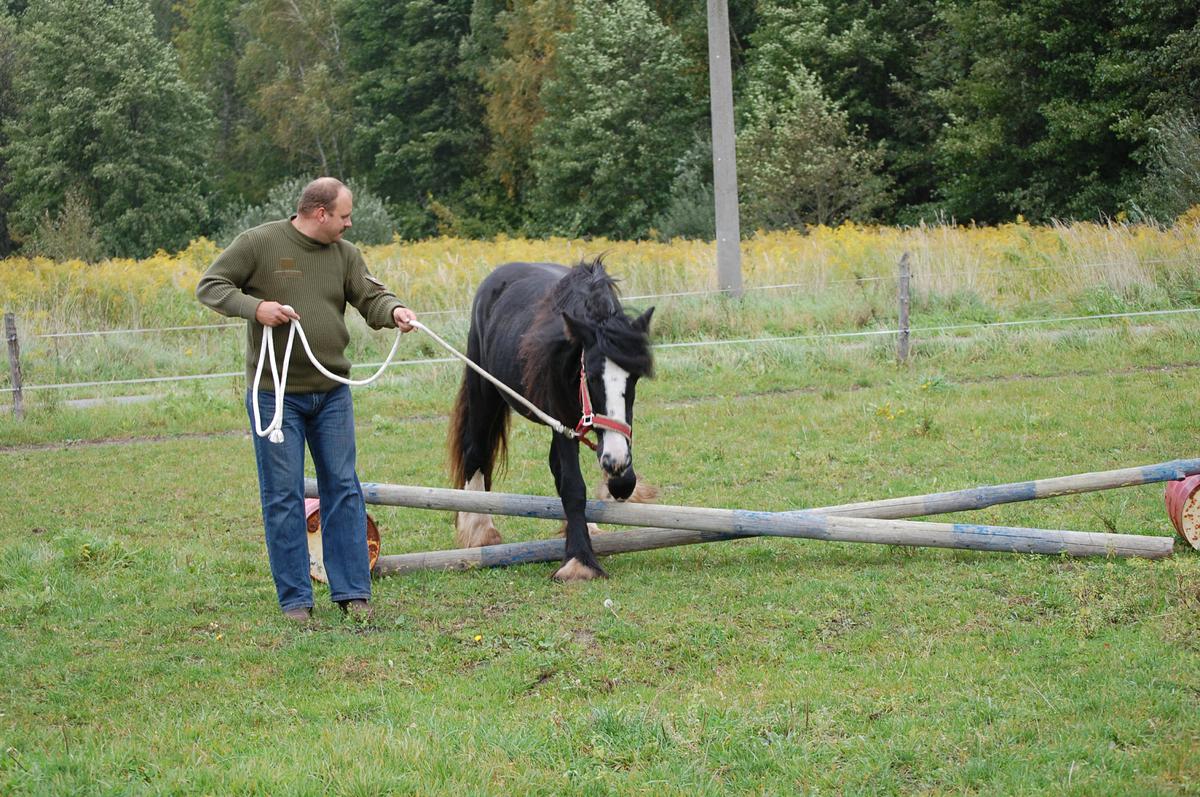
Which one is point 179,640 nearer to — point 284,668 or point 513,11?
point 284,668

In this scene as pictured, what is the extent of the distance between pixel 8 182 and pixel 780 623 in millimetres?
54001

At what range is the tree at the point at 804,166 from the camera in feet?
114

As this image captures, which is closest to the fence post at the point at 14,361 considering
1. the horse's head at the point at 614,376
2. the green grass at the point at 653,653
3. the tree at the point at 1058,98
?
the green grass at the point at 653,653

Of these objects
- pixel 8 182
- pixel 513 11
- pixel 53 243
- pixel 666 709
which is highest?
pixel 513 11

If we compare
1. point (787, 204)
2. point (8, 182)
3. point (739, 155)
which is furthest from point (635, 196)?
point (8, 182)

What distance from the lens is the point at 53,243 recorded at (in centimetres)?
3625

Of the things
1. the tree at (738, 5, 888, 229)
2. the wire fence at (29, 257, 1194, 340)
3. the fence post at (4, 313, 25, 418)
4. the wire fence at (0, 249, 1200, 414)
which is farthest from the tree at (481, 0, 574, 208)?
the fence post at (4, 313, 25, 418)

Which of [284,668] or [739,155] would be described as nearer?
[284,668]

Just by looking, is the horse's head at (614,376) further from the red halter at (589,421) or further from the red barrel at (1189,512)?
the red barrel at (1189,512)

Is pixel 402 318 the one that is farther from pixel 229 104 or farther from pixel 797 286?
pixel 229 104

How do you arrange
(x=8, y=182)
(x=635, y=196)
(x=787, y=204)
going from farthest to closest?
(x=8, y=182) → (x=635, y=196) → (x=787, y=204)

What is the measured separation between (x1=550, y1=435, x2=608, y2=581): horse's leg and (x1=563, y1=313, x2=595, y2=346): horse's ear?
72 centimetres

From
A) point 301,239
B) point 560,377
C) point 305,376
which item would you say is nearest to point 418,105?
point 560,377

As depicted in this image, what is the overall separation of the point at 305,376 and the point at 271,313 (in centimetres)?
38
